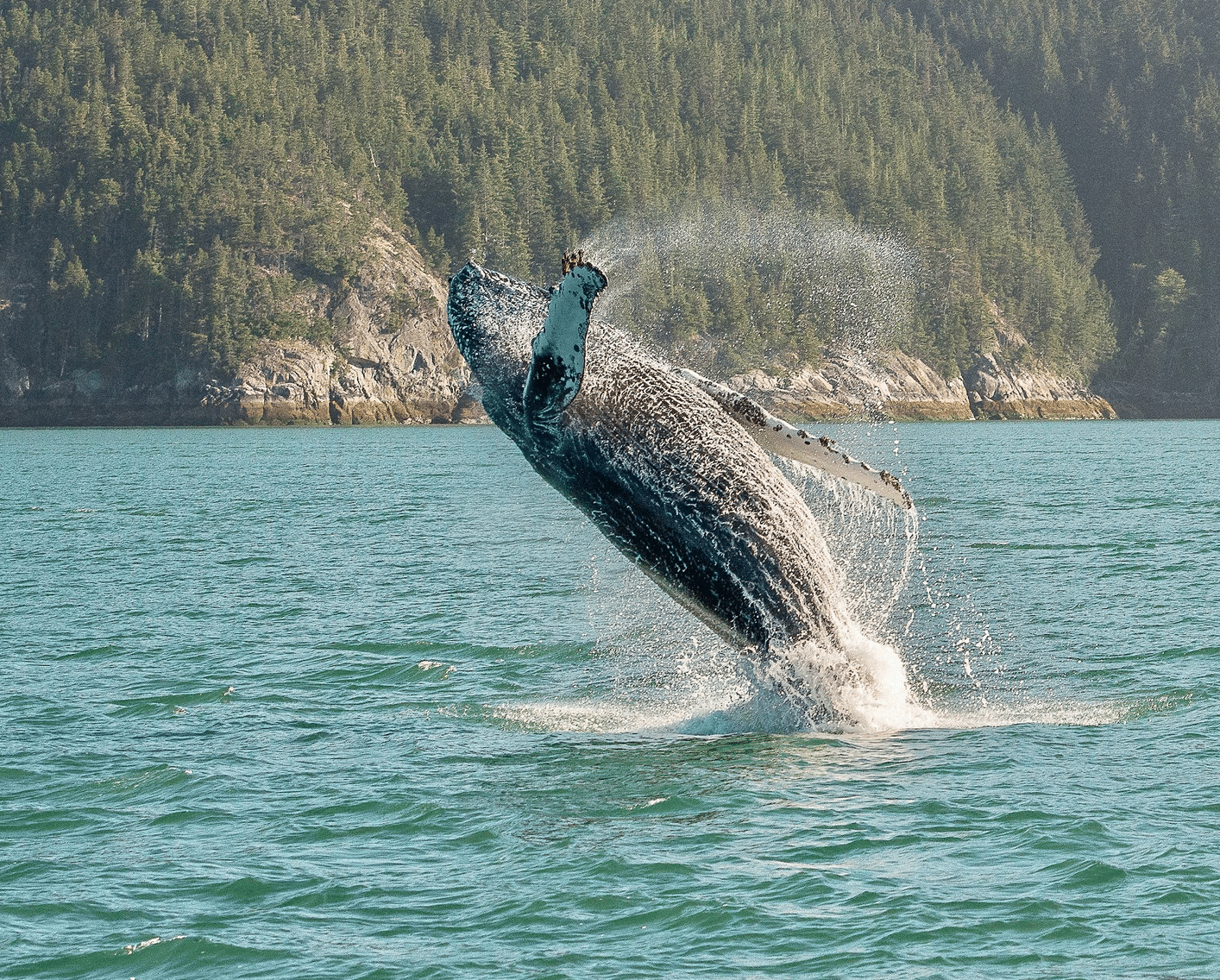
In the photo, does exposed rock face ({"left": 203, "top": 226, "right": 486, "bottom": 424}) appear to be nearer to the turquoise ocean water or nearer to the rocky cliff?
the rocky cliff

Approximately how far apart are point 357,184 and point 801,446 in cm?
15830

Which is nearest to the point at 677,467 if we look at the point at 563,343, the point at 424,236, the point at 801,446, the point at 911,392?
the point at 801,446

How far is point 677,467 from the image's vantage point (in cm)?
1348

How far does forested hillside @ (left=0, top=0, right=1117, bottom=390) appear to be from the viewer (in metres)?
148

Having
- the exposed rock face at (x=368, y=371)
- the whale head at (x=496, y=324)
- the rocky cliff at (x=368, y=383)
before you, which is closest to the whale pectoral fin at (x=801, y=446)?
the whale head at (x=496, y=324)

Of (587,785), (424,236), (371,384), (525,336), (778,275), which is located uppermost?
(424,236)

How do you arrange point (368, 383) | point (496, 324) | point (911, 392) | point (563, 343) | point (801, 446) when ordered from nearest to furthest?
point (563, 343) < point (496, 324) < point (801, 446) < point (368, 383) < point (911, 392)

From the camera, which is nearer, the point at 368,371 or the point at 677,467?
the point at 677,467

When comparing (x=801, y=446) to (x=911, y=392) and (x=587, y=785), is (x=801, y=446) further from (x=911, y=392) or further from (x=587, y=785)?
(x=911, y=392)

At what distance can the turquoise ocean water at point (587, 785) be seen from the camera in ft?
33.4

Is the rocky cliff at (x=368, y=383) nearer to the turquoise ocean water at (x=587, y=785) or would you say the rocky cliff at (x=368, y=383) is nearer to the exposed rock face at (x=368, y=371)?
the exposed rock face at (x=368, y=371)

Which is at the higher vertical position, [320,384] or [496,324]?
[496,324]

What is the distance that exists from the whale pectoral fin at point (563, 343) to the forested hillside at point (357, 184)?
12616 centimetres

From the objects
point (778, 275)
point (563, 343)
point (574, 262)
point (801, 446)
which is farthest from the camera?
point (778, 275)
